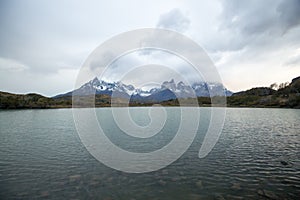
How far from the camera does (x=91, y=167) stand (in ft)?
64.6

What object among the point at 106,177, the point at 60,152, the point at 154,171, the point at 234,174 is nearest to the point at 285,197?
the point at 234,174

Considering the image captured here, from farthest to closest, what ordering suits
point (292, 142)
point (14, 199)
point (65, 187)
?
point (292, 142) → point (65, 187) → point (14, 199)

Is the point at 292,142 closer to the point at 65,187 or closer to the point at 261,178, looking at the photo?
the point at 261,178

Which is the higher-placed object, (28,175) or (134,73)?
(134,73)

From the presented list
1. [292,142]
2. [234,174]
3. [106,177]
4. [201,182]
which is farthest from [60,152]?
[292,142]

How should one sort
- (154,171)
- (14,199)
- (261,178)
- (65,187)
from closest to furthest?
(14,199) → (65,187) → (261,178) → (154,171)

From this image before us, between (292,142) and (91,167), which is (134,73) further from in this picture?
(292,142)

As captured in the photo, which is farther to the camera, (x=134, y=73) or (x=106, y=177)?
(x=134, y=73)

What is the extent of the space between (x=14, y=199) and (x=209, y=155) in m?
19.0

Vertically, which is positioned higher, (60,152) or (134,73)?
(134,73)

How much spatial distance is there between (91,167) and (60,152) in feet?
24.6

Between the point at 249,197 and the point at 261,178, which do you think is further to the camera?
the point at 261,178

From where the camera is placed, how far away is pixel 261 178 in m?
16.5

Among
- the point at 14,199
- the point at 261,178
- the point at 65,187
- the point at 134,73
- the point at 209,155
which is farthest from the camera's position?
the point at 134,73
